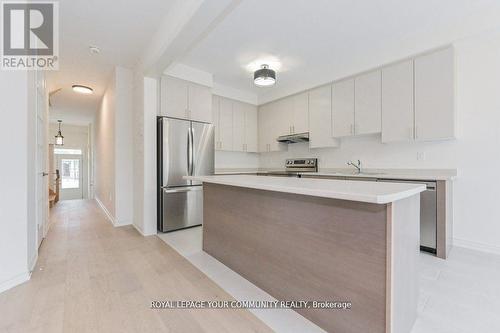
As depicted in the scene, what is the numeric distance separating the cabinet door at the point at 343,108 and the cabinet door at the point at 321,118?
0.32ft

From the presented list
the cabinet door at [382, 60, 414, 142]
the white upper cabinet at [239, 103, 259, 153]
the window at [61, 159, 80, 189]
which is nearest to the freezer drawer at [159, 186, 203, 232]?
the white upper cabinet at [239, 103, 259, 153]

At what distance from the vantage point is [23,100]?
1934 millimetres

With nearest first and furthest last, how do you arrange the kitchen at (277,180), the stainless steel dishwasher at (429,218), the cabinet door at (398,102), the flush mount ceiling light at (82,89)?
the kitchen at (277,180) < the stainless steel dishwasher at (429,218) < the cabinet door at (398,102) < the flush mount ceiling light at (82,89)

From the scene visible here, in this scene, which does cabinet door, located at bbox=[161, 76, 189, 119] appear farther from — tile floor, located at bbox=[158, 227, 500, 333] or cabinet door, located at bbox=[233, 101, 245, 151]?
tile floor, located at bbox=[158, 227, 500, 333]

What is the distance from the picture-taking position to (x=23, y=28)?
198 cm

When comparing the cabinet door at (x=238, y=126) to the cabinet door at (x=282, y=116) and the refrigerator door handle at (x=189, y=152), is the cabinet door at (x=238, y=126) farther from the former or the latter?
the refrigerator door handle at (x=189, y=152)

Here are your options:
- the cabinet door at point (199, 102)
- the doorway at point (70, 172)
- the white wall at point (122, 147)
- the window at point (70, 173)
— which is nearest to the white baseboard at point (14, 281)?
the white wall at point (122, 147)

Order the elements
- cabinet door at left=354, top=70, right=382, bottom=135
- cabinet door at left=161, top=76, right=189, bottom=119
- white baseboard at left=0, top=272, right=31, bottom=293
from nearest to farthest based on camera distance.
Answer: white baseboard at left=0, top=272, right=31, bottom=293 < cabinet door at left=354, top=70, right=382, bottom=135 < cabinet door at left=161, top=76, right=189, bottom=119

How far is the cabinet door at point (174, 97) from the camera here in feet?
11.4

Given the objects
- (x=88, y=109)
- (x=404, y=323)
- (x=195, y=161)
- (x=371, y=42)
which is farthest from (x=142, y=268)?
(x=88, y=109)

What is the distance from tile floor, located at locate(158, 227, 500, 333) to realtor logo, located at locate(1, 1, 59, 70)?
2.39 m

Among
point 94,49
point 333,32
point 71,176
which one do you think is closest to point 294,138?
point 333,32

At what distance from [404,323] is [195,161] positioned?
10.2 feet

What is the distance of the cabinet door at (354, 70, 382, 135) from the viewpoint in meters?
3.21
